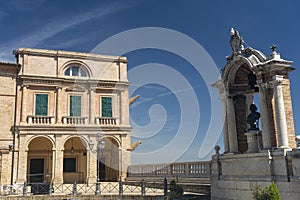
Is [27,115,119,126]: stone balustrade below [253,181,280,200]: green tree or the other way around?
the other way around

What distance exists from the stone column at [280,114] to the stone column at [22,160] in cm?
2073

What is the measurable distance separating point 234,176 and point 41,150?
2089 cm

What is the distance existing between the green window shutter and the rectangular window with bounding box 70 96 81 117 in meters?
2.16

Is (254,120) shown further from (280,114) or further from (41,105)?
(41,105)

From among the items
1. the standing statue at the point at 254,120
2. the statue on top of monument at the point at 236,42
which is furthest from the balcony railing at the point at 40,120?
the standing statue at the point at 254,120

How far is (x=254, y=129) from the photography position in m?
11.5

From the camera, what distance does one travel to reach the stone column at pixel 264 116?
10.5 metres

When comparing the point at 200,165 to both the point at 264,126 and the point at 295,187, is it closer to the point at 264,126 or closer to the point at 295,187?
the point at 264,126

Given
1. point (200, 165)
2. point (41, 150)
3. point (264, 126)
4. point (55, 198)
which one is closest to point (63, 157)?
point (41, 150)

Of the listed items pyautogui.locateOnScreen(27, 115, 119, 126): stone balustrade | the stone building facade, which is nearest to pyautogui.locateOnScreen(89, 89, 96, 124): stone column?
the stone building facade

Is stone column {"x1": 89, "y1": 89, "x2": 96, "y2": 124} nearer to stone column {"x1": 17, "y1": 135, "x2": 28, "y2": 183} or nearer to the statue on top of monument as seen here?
stone column {"x1": 17, "y1": 135, "x2": 28, "y2": 183}

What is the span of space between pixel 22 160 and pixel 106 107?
27.4 ft

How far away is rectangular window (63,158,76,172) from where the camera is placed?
92.8 ft

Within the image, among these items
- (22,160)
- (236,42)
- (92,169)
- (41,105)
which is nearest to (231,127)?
(236,42)
